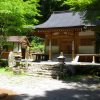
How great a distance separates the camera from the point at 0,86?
16.6 m

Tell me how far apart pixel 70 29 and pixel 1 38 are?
740 cm

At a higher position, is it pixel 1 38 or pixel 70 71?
pixel 1 38

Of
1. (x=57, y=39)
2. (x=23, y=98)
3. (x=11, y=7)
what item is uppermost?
(x=11, y=7)

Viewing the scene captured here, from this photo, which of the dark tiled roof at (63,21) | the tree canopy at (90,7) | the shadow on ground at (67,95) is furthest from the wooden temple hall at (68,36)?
the shadow on ground at (67,95)

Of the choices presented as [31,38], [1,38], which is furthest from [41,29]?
[31,38]

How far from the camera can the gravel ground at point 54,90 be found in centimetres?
1344

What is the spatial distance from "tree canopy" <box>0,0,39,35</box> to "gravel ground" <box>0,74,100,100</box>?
8.44 meters

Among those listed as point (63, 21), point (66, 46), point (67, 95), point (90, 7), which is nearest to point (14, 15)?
point (63, 21)

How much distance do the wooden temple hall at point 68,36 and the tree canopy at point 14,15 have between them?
1.90 meters

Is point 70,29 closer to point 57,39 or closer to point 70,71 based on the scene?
point 57,39

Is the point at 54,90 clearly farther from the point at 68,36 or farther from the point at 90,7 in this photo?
the point at 68,36

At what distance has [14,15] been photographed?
26.2m

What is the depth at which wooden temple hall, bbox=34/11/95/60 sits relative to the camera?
90.2 ft

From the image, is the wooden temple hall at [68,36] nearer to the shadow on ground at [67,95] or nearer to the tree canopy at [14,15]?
the tree canopy at [14,15]
